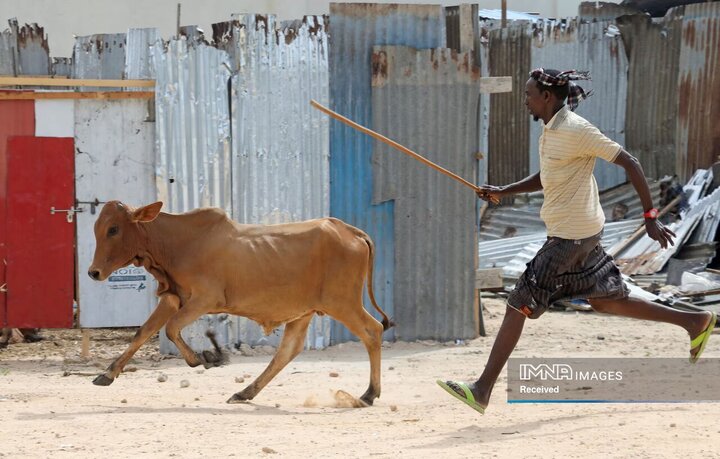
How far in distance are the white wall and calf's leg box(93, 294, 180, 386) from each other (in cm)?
1299

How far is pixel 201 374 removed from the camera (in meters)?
9.62

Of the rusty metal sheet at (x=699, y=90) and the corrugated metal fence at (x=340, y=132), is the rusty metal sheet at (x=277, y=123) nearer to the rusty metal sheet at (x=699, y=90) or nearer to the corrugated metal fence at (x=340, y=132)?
the corrugated metal fence at (x=340, y=132)

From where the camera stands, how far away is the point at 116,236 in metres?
8.10

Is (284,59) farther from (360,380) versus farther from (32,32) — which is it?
(32,32)

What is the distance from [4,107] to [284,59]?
262 cm

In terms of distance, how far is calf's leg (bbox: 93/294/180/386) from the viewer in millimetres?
7591

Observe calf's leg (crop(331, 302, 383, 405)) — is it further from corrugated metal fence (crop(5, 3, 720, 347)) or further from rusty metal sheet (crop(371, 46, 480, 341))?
rusty metal sheet (crop(371, 46, 480, 341))

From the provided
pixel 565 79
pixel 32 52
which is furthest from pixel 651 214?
pixel 32 52

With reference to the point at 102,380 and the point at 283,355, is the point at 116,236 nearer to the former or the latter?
the point at 102,380

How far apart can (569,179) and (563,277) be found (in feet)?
1.78

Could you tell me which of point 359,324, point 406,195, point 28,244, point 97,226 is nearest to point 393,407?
point 359,324

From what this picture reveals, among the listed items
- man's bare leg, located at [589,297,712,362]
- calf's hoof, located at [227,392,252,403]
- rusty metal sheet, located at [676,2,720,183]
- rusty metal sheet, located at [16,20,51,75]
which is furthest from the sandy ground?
rusty metal sheet, located at [676,2,720,183]

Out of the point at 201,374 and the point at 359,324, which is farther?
the point at 201,374

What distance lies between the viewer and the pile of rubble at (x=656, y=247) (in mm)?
12016
